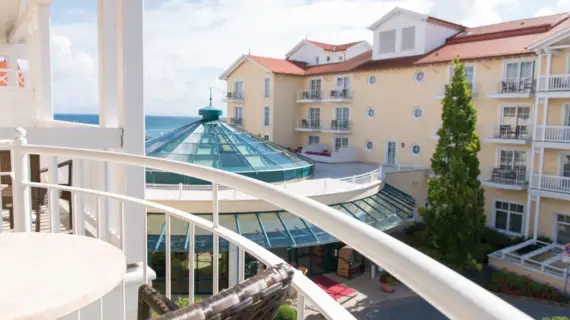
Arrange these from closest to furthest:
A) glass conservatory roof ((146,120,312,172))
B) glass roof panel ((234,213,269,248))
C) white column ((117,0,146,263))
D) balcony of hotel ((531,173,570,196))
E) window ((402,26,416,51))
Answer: white column ((117,0,146,263)) → glass roof panel ((234,213,269,248)) → glass conservatory roof ((146,120,312,172)) → balcony of hotel ((531,173,570,196)) → window ((402,26,416,51))

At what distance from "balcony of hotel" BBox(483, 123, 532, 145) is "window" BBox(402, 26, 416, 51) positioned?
6.64 meters

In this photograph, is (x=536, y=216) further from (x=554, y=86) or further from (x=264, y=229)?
(x=264, y=229)

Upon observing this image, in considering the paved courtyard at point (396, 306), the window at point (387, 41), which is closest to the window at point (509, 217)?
the paved courtyard at point (396, 306)

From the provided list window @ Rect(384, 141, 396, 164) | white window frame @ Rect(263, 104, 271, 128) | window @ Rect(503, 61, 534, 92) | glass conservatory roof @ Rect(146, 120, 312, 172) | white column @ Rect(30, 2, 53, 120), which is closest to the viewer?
white column @ Rect(30, 2, 53, 120)

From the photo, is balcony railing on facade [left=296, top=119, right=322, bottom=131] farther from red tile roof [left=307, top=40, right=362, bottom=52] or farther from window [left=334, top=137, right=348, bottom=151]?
red tile roof [left=307, top=40, right=362, bottom=52]

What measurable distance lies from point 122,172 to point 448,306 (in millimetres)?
3496

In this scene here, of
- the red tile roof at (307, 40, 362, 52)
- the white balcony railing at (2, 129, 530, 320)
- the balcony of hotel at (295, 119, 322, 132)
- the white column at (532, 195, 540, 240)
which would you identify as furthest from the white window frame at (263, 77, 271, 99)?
the white balcony railing at (2, 129, 530, 320)

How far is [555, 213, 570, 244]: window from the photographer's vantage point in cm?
1825

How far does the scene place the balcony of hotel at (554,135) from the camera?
687 inches

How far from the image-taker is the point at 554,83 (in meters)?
17.7

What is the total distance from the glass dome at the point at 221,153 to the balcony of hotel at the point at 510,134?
8733 millimetres

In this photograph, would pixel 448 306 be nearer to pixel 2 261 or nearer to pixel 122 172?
pixel 2 261

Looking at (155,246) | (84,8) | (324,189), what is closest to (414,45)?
(324,189)

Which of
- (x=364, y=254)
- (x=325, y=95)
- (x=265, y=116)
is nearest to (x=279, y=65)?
(x=265, y=116)
